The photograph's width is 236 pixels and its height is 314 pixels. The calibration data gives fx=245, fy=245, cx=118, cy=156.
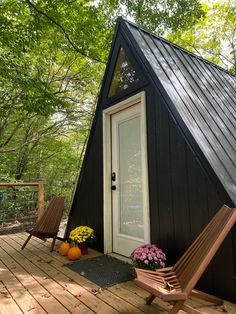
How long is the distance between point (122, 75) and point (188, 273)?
2842 mm

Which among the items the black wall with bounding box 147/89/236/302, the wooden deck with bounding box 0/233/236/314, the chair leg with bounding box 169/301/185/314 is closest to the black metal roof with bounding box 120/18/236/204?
the black wall with bounding box 147/89/236/302

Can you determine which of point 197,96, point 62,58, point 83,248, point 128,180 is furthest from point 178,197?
point 62,58

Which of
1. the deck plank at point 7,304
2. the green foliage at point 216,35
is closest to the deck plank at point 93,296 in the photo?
the deck plank at point 7,304

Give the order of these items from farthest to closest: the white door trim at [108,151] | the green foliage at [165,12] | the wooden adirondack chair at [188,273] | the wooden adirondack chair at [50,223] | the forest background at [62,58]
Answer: the green foliage at [165,12], the forest background at [62,58], the wooden adirondack chair at [50,223], the white door trim at [108,151], the wooden adirondack chair at [188,273]

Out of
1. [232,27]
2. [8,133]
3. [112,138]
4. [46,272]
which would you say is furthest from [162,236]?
[232,27]

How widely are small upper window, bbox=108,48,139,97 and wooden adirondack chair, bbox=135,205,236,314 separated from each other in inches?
89.3

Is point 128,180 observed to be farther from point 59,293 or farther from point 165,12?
point 165,12

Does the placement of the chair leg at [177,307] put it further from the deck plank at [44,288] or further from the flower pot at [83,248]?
the flower pot at [83,248]

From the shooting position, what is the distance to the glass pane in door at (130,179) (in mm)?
3264

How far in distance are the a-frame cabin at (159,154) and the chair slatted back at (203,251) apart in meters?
0.37

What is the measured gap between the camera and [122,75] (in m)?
3.65

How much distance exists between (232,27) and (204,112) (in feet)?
36.0

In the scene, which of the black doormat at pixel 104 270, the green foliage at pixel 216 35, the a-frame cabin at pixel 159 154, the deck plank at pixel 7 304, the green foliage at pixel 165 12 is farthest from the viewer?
the green foliage at pixel 216 35

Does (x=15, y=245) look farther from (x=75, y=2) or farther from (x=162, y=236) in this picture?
(x=75, y=2)
